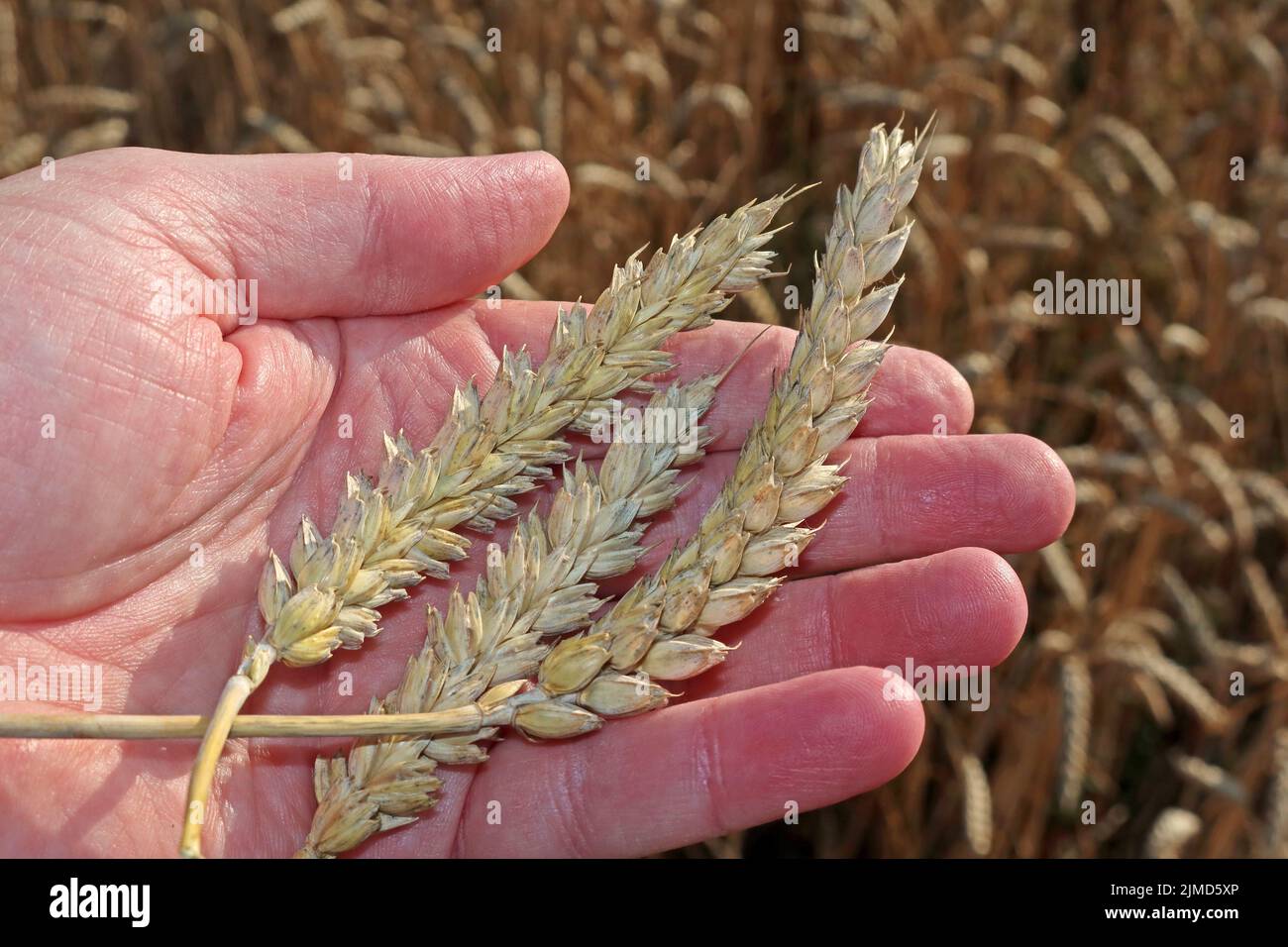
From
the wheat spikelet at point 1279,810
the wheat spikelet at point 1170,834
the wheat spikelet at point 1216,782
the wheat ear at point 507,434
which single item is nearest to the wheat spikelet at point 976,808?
the wheat spikelet at point 1170,834

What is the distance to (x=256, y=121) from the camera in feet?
10.6

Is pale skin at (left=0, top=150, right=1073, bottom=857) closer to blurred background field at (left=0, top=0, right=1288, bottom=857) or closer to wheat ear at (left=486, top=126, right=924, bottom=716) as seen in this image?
wheat ear at (left=486, top=126, right=924, bottom=716)

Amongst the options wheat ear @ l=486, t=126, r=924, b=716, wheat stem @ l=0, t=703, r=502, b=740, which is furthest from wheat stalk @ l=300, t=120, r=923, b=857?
wheat stem @ l=0, t=703, r=502, b=740

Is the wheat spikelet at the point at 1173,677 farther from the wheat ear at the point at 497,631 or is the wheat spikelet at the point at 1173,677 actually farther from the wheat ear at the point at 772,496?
the wheat ear at the point at 497,631

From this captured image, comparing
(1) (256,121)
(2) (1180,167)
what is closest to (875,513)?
(1) (256,121)

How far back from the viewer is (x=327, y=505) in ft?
7.62

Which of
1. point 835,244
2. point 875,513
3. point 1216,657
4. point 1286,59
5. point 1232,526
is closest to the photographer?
point 835,244

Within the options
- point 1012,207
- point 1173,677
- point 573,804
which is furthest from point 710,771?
point 1012,207

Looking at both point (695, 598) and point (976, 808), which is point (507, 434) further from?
point (976, 808)

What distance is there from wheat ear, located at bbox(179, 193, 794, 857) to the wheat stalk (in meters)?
0.13

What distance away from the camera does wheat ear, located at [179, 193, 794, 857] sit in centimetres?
196

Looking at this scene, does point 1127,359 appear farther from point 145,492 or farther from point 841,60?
point 145,492

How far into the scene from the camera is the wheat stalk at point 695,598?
1.88m

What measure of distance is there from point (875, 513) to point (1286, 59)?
2.50m
